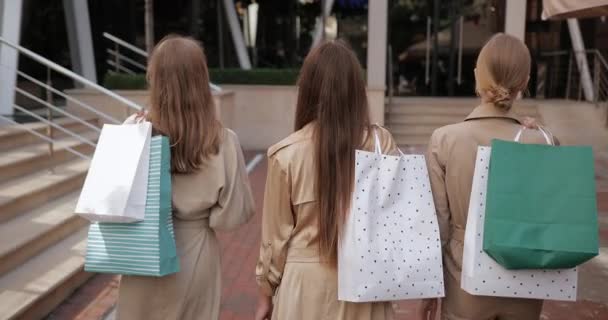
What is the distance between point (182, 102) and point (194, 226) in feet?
1.65

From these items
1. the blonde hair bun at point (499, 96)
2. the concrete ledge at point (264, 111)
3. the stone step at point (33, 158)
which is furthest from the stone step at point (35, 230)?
the concrete ledge at point (264, 111)

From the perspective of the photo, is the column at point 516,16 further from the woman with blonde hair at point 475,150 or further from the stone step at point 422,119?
the woman with blonde hair at point 475,150

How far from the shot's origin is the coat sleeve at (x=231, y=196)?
8.85 ft

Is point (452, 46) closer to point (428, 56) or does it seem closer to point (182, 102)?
point (428, 56)

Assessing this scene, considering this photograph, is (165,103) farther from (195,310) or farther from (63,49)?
(63,49)

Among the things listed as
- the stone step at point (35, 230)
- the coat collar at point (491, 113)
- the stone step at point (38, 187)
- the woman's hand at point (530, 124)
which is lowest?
the stone step at point (35, 230)

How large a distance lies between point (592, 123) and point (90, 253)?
1210 cm

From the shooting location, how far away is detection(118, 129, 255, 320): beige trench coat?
105 inches

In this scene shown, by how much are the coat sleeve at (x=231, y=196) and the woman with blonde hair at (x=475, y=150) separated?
0.76 metres

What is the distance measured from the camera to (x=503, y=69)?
8.14 feet

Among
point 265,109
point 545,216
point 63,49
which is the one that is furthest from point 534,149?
point 63,49

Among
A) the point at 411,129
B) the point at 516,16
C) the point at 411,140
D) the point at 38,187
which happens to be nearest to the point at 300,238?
the point at 38,187

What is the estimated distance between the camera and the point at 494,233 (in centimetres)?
234

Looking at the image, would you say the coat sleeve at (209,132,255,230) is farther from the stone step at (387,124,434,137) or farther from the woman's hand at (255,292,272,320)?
the stone step at (387,124,434,137)
